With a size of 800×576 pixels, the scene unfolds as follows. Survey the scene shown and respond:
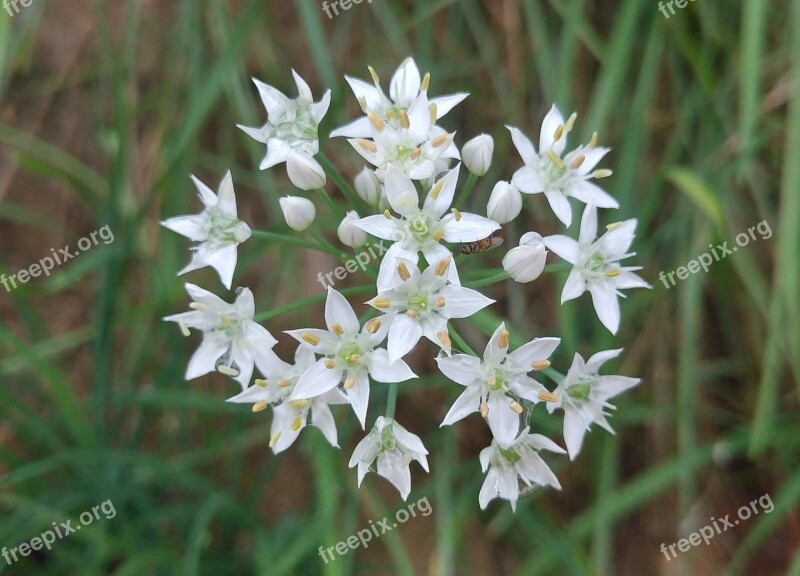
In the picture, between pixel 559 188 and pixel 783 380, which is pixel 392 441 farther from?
pixel 783 380

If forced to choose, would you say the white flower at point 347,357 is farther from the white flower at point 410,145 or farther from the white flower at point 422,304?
the white flower at point 410,145

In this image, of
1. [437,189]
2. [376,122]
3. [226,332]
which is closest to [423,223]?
[437,189]

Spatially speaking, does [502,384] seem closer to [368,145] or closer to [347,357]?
[347,357]

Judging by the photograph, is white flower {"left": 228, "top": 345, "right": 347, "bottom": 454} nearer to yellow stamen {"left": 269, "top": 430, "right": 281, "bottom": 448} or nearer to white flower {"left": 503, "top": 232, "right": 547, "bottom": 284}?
yellow stamen {"left": 269, "top": 430, "right": 281, "bottom": 448}

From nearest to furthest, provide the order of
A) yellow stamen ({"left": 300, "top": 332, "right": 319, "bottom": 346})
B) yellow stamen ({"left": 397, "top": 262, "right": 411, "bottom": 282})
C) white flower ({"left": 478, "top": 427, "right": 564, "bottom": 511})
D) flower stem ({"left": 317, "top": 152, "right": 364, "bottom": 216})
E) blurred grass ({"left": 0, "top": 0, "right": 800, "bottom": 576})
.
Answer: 1. yellow stamen ({"left": 397, "top": 262, "right": 411, "bottom": 282})
2. yellow stamen ({"left": 300, "top": 332, "right": 319, "bottom": 346})
3. white flower ({"left": 478, "top": 427, "right": 564, "bottom": 511})
4. flower stem ({"left": 317, "top": 152, "right": 364, "bottom": 216})
5. blurred grass ({"left": 0, "top": 0, "right": 800, "bottom": 576})

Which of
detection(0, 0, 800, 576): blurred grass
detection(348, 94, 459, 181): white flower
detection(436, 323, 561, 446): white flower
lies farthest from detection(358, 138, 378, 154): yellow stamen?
detection(0, 0, 800, 576): blurred grass

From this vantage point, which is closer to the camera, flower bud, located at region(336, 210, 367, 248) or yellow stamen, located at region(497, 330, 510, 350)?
yellow stamen, located at region(497, 330, 510, 350)
